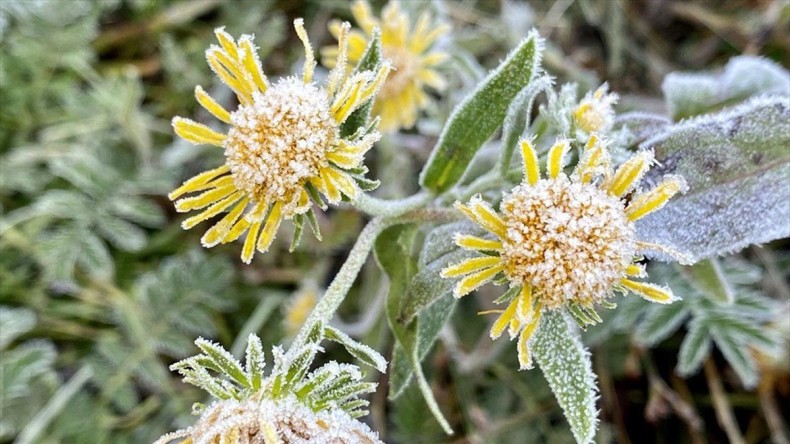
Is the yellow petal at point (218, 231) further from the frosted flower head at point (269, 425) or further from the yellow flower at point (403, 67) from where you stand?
the yellow flower at point (403, 67)

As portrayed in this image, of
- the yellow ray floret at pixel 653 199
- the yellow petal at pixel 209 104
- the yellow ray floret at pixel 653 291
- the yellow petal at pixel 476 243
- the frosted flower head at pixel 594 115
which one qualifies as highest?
the yellow petal at pixel 209 104

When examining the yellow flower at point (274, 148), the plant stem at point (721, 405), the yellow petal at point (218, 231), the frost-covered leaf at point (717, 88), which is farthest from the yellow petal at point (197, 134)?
the plant stem at point (721, 405)

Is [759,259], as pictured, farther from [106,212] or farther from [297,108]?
[106,212]

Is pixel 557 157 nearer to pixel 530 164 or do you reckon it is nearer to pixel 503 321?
pixel 530 164

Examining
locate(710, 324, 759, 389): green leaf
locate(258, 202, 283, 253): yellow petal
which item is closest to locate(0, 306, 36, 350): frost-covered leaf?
locate(258, 202, 283, 253): yellow petal

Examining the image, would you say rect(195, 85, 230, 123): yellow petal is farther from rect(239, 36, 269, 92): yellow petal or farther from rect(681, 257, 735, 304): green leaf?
rect(681, 257, 735, 304): green leaf

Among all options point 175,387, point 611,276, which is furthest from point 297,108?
point 175,387
